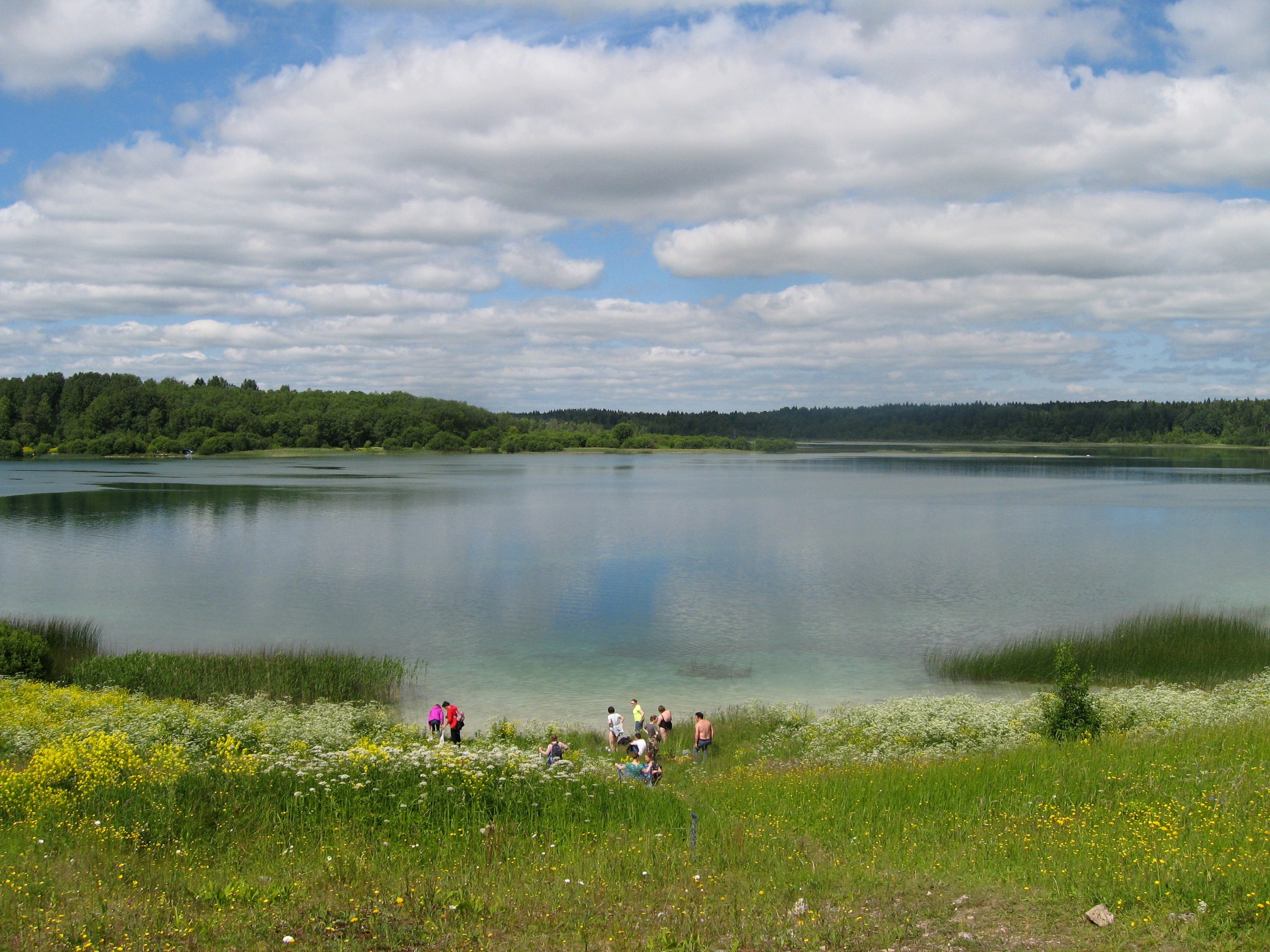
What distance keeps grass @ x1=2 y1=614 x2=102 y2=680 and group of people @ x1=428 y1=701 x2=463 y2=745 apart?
1012 centimetres

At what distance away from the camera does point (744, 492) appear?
284 ft

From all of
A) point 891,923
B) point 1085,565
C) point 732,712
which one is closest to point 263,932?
point 891,923

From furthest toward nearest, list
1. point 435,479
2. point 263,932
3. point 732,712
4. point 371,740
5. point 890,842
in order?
point 435,479 < point 732,712 < point 371,740 < point 890,842 < point 263,932

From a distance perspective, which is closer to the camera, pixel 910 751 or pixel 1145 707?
pixel 910 751

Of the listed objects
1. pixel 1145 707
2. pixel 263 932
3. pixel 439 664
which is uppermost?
pixel 263 932

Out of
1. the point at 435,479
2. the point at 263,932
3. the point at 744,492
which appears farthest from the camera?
the point at 435,479

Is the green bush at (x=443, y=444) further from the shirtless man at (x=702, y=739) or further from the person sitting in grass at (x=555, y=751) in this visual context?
the person sitting in grass at (x=555, y=751)

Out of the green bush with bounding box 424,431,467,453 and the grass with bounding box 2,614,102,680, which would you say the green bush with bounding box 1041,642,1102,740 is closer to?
the grass with bounding box 2,614,102,680

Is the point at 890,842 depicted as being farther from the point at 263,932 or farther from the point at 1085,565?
the point at 1085,565

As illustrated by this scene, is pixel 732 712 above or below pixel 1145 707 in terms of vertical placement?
below

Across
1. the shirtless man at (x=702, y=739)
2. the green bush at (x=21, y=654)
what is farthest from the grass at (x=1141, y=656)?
the green bush at (x=21, y=654)

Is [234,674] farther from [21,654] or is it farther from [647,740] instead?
[647,740]

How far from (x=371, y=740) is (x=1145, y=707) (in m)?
13.9

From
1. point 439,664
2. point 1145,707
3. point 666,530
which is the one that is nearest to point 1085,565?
point 666,530
